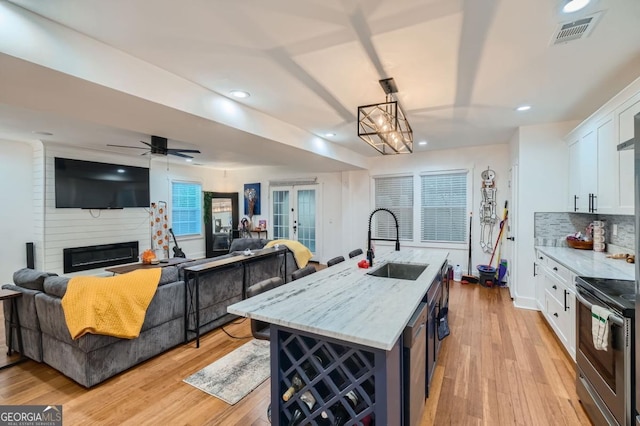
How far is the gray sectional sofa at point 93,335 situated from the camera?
97.0 inches

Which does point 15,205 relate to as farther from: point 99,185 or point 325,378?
point 325,378

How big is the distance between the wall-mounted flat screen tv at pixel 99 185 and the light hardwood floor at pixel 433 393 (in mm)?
3418

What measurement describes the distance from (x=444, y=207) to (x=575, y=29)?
14.3ft

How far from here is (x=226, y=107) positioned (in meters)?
3.07

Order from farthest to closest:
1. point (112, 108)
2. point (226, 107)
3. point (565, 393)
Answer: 1. point (226, 107)
2. point (112, 108)
3. point (565, 393)

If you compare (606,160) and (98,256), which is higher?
(606,160)

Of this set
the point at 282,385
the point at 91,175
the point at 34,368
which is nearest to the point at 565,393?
the point at 282,385

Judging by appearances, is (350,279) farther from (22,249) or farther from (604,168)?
(22,249)

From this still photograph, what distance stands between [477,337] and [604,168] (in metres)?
2.15

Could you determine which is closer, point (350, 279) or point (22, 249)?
point (350, 279)

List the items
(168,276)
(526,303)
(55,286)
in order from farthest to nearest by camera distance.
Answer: (526,303) < (168,276) < (55,286)

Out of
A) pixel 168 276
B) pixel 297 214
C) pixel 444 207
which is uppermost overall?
pixel 444 207

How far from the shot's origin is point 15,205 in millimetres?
5012

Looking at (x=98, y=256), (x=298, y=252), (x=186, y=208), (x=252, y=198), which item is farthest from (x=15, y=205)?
(x=298, y=252)
